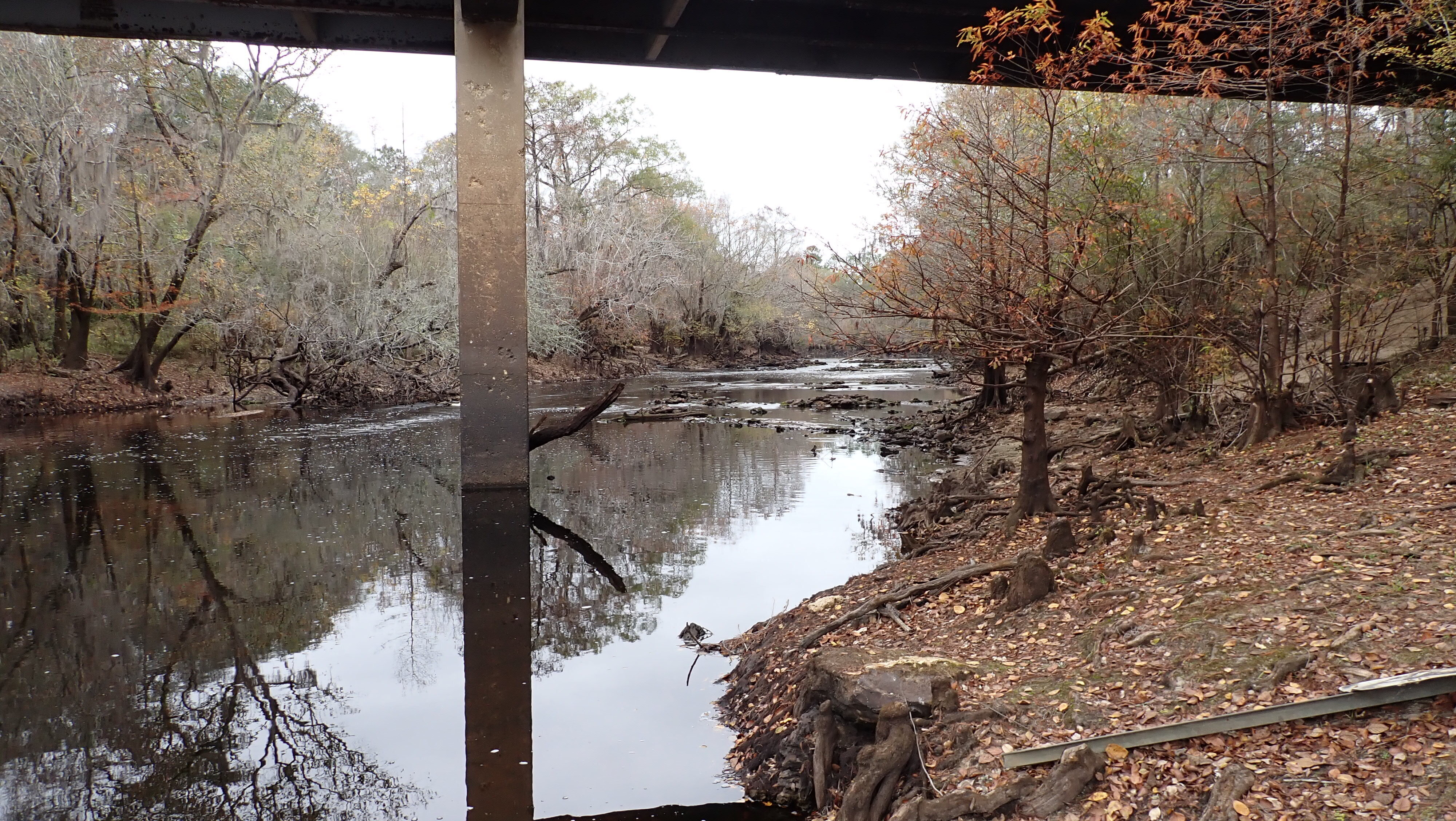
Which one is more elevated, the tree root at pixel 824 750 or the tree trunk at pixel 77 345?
the tree trunk at pixel 77 345

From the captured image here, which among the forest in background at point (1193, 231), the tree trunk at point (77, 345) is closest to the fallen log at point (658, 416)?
the forest in background at point (1193, 231)

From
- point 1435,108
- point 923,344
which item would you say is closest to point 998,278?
point 923,344

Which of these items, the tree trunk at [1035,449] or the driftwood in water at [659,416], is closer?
the tree trunk at [1035,449]

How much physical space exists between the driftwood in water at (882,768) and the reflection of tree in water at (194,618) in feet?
8.35

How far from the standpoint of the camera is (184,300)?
27141mm

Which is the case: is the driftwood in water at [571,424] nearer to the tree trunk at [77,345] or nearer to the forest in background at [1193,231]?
the forest in background at [1193,231]

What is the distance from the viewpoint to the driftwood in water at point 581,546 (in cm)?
962

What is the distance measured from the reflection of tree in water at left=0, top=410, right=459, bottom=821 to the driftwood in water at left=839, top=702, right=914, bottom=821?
2.55 meters

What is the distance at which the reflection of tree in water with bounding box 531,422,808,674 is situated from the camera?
27.5 ft

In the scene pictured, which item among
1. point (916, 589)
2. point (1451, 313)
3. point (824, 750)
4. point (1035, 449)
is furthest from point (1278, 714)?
point (1451, 313)

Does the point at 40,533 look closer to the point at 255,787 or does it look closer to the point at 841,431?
the point at 255,787

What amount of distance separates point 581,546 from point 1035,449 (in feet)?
17.8

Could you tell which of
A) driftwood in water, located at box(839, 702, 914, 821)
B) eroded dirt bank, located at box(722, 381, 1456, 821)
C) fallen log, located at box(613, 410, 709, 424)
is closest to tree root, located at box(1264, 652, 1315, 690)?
eroded dirt bank, located at box(722, 381, 1456, 821)

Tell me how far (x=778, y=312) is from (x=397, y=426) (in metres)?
43.4
